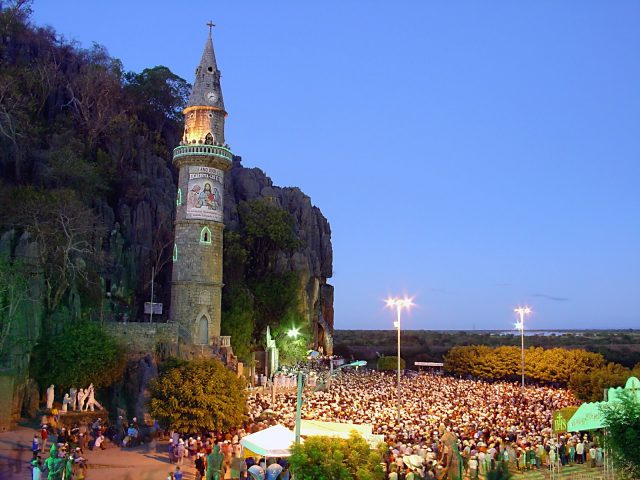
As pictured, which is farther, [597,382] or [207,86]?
[207,86]

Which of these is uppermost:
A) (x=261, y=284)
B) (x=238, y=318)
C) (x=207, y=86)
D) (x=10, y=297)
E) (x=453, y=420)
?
(x=207, y=86)

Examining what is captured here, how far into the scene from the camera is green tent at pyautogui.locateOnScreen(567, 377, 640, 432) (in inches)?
916

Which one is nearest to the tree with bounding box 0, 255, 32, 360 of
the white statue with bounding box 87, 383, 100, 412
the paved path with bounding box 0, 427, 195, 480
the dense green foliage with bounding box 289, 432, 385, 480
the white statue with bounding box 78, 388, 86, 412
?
the white statue with bounding box 78, 388, 86, 412

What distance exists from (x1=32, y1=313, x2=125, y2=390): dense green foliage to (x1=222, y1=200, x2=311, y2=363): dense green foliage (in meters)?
20.1

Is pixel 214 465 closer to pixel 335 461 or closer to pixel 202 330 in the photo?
pixel 335 461

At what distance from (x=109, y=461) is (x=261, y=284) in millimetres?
39429

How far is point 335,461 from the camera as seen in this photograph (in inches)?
736

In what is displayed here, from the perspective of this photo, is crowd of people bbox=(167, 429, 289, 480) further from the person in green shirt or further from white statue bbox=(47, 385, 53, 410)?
white statue bbox=(47, 385, 53, 410)

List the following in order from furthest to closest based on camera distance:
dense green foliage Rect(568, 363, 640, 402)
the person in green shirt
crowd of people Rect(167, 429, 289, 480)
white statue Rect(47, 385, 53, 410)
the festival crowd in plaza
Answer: dense green foliage Rect(568, 363, 640, 402) < white statue Rect(47, 385, 53, 410) < the festival crowd in plaza < the person in green shirt < crowd of people Rect(167, 429, 289, 480)

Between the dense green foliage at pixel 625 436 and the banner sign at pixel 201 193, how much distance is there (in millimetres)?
35986

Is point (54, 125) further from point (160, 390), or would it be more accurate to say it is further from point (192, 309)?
point (160, 390)

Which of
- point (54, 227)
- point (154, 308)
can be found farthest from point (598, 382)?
point (54, 227)

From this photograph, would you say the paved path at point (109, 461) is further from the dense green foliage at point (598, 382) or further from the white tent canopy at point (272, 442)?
the dense green foliage at point (598, 382)

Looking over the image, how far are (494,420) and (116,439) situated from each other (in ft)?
66.4
